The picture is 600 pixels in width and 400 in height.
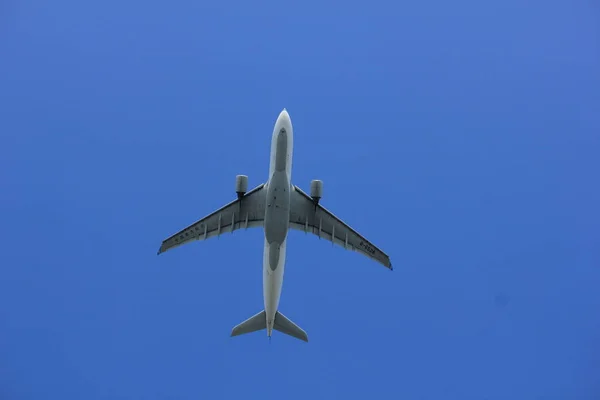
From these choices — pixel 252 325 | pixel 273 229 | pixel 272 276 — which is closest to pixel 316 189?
pixel 273 229

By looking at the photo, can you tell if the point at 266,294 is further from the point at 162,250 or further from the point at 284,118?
the point at 284,118

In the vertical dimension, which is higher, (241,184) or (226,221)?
(241,184)

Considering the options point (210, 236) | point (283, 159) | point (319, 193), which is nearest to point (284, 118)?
point (283, 159)

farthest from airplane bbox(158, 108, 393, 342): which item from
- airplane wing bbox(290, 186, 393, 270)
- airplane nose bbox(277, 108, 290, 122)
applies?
airplane nose bbox(277, 108, 290, 122)

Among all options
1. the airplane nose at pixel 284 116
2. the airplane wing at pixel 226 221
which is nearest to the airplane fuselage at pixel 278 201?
the airplane nose at pixel 284 116

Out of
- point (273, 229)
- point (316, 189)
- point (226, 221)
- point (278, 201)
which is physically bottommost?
point (273, 229)

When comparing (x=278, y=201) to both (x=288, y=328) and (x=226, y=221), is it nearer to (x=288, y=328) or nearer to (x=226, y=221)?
(x=226, y=221)
